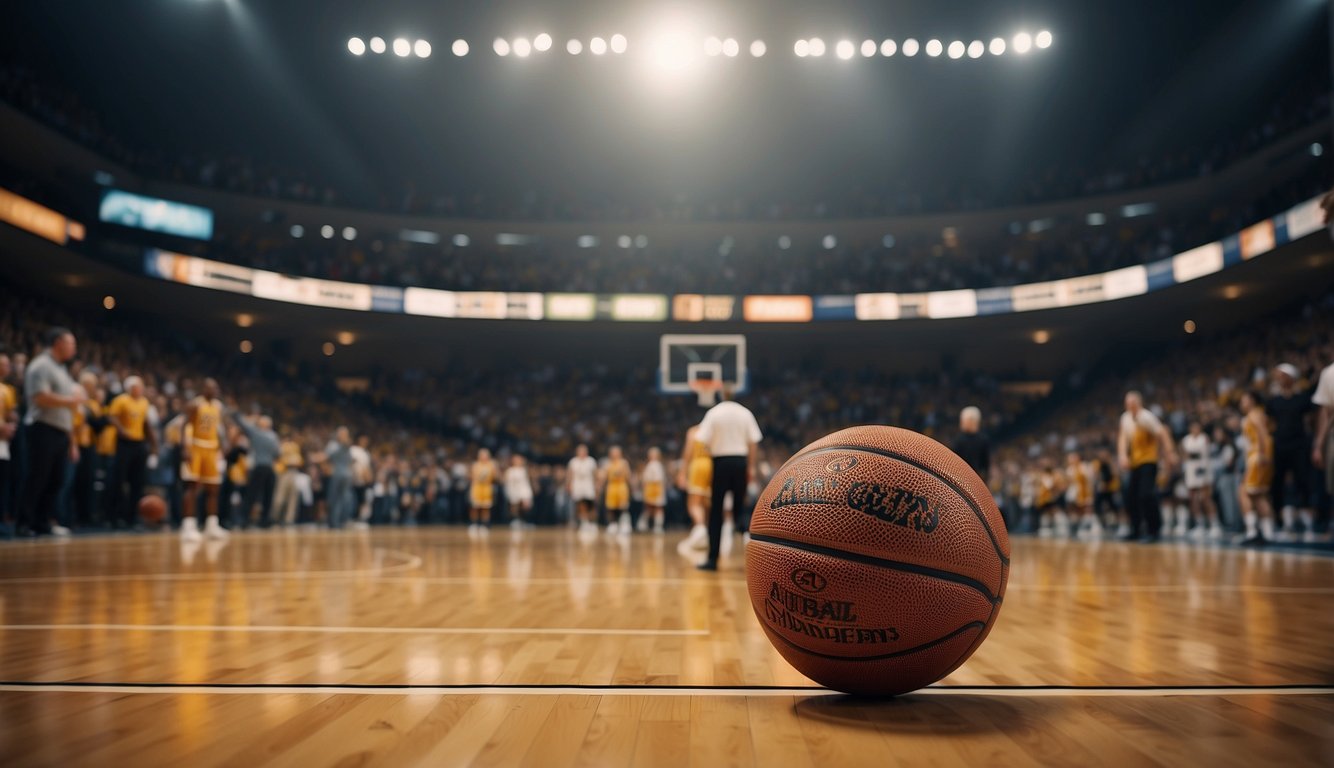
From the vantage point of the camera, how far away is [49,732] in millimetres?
2285

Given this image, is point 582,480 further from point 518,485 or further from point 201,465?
point 201,465

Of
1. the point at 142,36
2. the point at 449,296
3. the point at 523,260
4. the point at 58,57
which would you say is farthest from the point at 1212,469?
the point at 58,57

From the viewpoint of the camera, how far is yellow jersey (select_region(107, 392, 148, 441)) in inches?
470

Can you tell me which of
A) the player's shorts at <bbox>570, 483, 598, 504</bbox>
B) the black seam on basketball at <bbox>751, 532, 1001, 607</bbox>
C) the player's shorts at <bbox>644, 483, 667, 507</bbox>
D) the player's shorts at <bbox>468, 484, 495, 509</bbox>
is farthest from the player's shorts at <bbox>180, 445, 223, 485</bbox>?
the black seam on basketball at <bbox>751, 532, 1001, 607</bbox>

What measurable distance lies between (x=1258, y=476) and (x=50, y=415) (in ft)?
45.8

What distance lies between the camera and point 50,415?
9.56 m

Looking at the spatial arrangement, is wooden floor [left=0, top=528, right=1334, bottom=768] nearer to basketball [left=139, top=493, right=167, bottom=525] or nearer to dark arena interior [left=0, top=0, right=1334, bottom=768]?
dark arena interior [left=0, top=0, right=1334, bottom=768]

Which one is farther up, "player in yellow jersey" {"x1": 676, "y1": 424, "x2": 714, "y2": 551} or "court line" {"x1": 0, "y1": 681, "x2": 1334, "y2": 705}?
"player in yellow jersey" {"x1": 676, "y1": 424, "x2": 714, "y2": 551}

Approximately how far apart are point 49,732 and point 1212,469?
16142 millimetres

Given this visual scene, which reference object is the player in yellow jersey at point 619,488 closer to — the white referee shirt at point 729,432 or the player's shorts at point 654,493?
the player's shorts at point 654,493

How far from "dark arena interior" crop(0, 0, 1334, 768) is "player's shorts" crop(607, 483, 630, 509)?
0.29 feet

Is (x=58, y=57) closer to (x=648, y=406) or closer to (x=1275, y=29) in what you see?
(x=648, y=406)

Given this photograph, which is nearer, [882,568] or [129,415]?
[882,568]

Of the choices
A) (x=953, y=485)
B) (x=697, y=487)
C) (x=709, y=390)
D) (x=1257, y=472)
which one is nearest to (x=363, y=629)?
(x=953, y=485)
